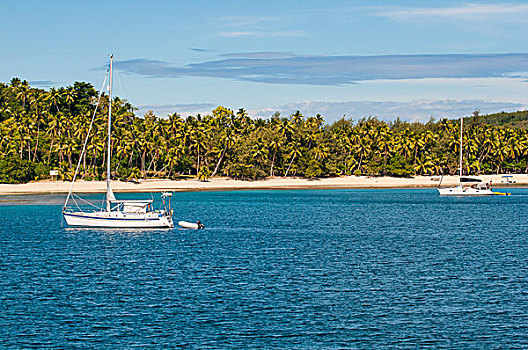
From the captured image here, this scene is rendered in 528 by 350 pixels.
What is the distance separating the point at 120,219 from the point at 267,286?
102ft

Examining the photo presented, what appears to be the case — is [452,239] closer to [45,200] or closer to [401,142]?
[45,200]

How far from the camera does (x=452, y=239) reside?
66.3 meters

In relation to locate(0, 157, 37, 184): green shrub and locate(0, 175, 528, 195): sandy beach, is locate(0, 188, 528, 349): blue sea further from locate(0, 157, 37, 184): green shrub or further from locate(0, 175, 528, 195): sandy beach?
locate(0, 157, 37, 184): green shrub

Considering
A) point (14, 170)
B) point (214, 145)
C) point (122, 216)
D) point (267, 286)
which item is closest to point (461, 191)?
point (214, 145)

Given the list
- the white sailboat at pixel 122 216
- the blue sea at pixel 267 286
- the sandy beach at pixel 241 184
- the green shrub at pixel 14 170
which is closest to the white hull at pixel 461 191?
the sandy beach at pixel 241 184

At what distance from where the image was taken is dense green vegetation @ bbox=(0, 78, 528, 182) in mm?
146875

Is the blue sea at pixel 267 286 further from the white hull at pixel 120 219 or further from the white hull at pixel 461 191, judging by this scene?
the white hull at pixel 461 191

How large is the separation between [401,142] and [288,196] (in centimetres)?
5475

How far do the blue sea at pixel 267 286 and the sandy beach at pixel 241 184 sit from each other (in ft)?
192

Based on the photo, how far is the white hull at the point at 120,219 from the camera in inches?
2724

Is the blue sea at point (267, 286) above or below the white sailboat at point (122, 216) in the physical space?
below

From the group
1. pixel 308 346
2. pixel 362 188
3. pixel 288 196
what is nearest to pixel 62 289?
pixel 308 346

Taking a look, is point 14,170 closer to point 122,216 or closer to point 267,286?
point 122,216

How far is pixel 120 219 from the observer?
69125 mm
